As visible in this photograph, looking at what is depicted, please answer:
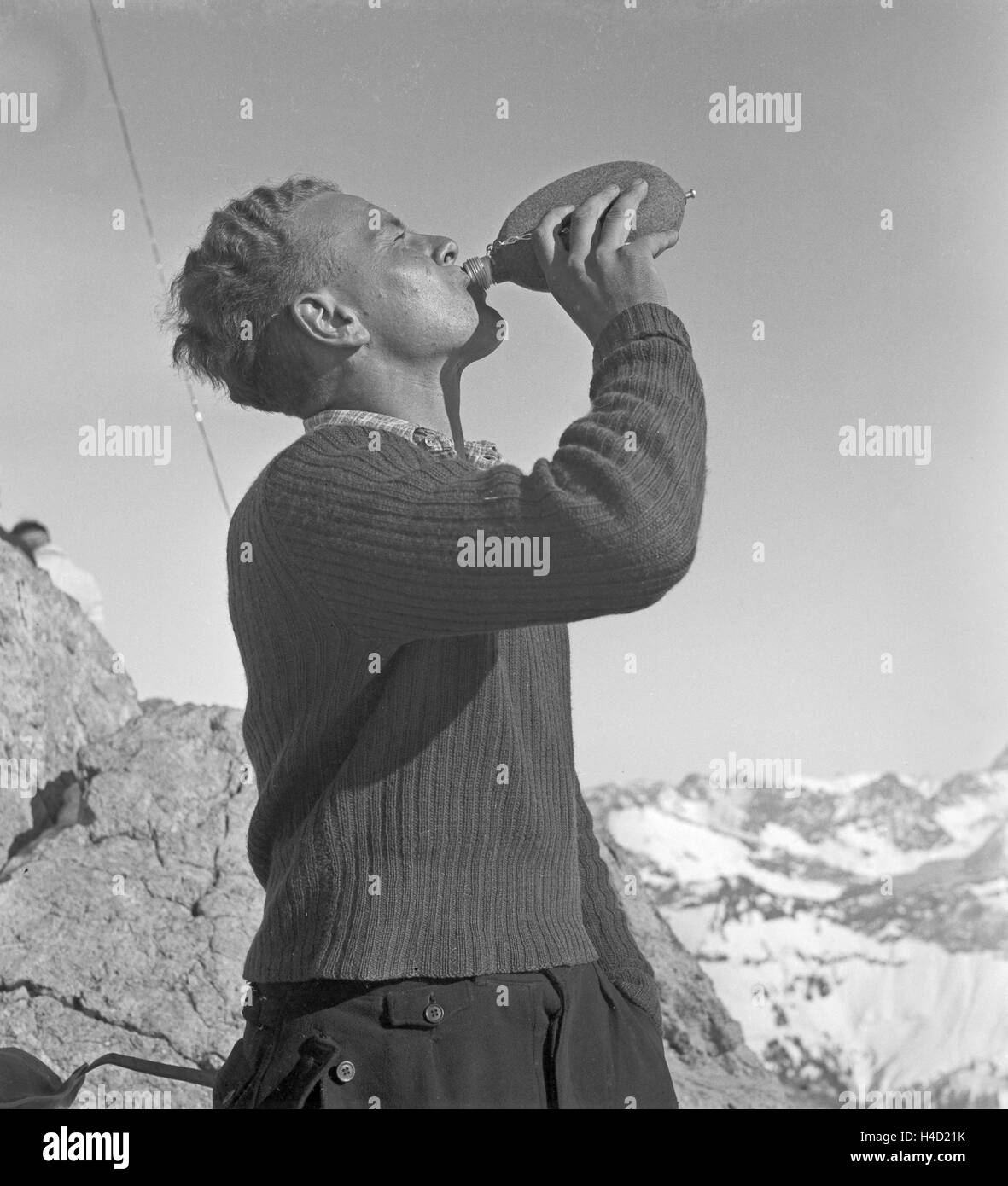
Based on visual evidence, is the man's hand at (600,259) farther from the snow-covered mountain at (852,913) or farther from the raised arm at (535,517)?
the snow-covered mountain at (852,913)

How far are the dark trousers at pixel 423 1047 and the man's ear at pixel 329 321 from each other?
686mm

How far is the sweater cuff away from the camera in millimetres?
1137

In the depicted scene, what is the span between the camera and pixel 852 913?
8.72m

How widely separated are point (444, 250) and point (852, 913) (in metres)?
8.13

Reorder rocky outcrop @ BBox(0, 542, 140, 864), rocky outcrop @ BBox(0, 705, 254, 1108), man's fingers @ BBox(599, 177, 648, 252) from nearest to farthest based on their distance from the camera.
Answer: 1. man's fingers @ BBox(599, 177, 648, 252)
2. rocky outcrop @ BBox(0, 705, 254, 1108)
3. rocky outcrop @ BBox(0, 542, 140, 864)

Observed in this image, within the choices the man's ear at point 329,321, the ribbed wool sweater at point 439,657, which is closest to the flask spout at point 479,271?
the man's ear at point 329,321

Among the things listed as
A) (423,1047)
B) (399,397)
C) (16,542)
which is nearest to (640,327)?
(399,397)

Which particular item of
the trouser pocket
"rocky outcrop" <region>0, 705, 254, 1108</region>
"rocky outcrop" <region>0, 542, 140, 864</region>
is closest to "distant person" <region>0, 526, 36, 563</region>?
"rocky outcrop" <region>0, 542, 140, 864</region>

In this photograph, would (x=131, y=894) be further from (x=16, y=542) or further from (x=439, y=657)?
(x=439, y=657)

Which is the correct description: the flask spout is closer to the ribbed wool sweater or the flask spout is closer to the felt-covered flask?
the felt-covered flask

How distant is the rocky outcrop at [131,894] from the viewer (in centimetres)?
303

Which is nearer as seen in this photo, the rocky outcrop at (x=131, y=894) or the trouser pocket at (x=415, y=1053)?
the trouser pocket at (x=415, y=1053)

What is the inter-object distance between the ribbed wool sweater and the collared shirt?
0.07 metres

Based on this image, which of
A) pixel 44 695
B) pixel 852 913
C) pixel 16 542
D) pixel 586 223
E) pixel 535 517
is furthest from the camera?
pixel 852 913
